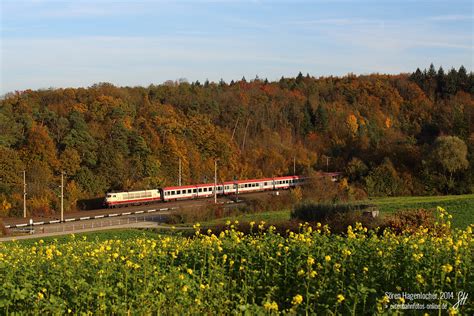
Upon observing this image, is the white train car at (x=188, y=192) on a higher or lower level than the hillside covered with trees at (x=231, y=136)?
lower

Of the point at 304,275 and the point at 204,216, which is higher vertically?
the point at 304,275

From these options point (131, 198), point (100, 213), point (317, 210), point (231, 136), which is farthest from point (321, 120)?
point (317, 210)

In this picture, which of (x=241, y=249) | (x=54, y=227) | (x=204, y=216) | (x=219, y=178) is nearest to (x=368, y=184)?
(x=219, y=178)

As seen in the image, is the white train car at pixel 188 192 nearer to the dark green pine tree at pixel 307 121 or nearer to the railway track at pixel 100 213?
the railway track at pixel 100 213

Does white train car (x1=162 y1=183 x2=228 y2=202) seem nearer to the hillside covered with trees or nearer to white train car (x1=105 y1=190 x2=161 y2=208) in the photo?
white train car (x1=105 y1=190 x2=161 y2=208)

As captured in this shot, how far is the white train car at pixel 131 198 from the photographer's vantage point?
54.2 metres

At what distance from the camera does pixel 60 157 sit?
57.2 m

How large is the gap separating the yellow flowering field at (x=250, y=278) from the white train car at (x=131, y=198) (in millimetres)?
44804

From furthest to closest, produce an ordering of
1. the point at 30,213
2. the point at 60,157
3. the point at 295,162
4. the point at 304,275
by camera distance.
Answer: the point at 295,162
the point at 60,157
the point at 30,213
the point at 304,275

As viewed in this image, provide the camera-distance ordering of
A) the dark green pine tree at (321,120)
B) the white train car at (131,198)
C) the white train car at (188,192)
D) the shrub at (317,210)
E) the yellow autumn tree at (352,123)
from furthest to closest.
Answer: the dark green pine tree at (321,120)
the yellow autumn tree at (352,123)
the white train car at (188,192)
the white train car at (131,198)
the shrub at (317,210)

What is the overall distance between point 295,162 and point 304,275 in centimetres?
7267

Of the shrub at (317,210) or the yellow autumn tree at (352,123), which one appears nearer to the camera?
the shrub at (317,210)

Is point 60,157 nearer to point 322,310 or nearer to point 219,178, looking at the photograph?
point 219,178

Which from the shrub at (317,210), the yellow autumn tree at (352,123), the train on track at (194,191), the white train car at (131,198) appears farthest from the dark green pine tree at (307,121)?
the shrub at (317,210)
